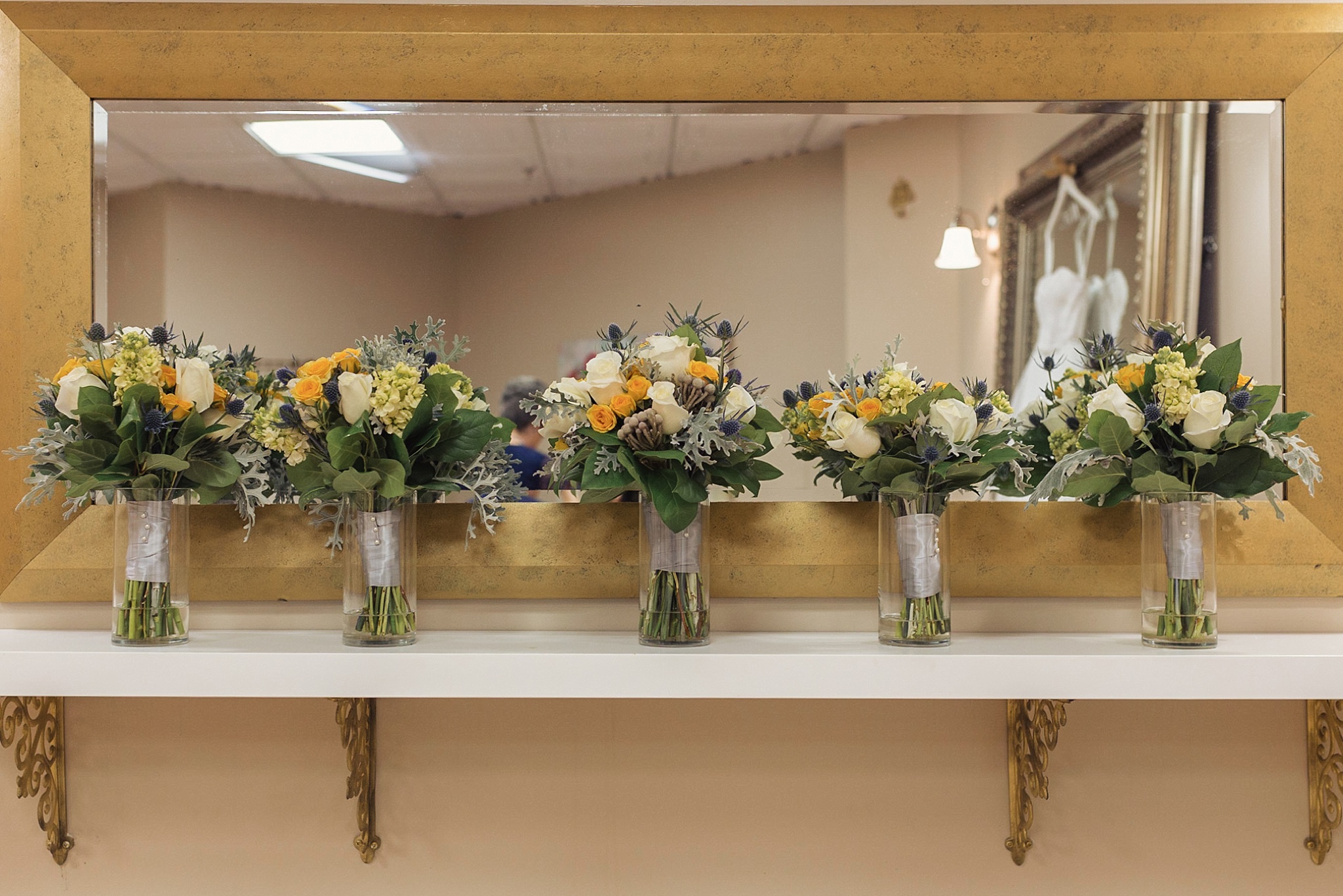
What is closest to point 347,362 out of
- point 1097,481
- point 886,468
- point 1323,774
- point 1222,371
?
point 886,468

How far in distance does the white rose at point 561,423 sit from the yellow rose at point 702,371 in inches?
5.4

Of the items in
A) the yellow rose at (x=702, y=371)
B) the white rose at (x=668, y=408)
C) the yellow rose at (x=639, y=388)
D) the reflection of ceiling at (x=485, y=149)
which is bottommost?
the white rose at (x=668, y=408)

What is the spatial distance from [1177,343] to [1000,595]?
36 centimetres

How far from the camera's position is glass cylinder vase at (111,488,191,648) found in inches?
40.3

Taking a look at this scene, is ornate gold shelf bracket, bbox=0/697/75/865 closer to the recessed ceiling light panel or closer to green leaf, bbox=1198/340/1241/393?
the recessed ceiling light panel

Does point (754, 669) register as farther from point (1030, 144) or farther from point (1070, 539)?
point (1030, 144)

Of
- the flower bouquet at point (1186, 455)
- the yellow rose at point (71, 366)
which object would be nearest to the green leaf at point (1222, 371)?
the flower bouquet at point (1186, 455)

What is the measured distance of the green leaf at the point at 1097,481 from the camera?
3.45 feet

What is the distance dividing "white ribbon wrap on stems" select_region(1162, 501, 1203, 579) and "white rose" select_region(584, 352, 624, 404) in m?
0.63

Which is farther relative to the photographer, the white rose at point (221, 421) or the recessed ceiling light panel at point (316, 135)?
the recessed ceiling light panel at point (316, 135)

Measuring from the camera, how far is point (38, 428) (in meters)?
1.12

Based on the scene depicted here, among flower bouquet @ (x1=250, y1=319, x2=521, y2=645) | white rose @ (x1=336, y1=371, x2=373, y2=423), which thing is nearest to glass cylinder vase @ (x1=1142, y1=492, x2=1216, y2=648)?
flower bouquet @ (x1=250, y1=319, x2=521, y2=645)

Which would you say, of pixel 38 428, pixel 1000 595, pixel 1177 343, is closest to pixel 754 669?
pixel 1000 595

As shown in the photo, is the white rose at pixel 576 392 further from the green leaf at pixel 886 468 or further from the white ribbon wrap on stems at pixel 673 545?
the green leaf at pixel 886 468
